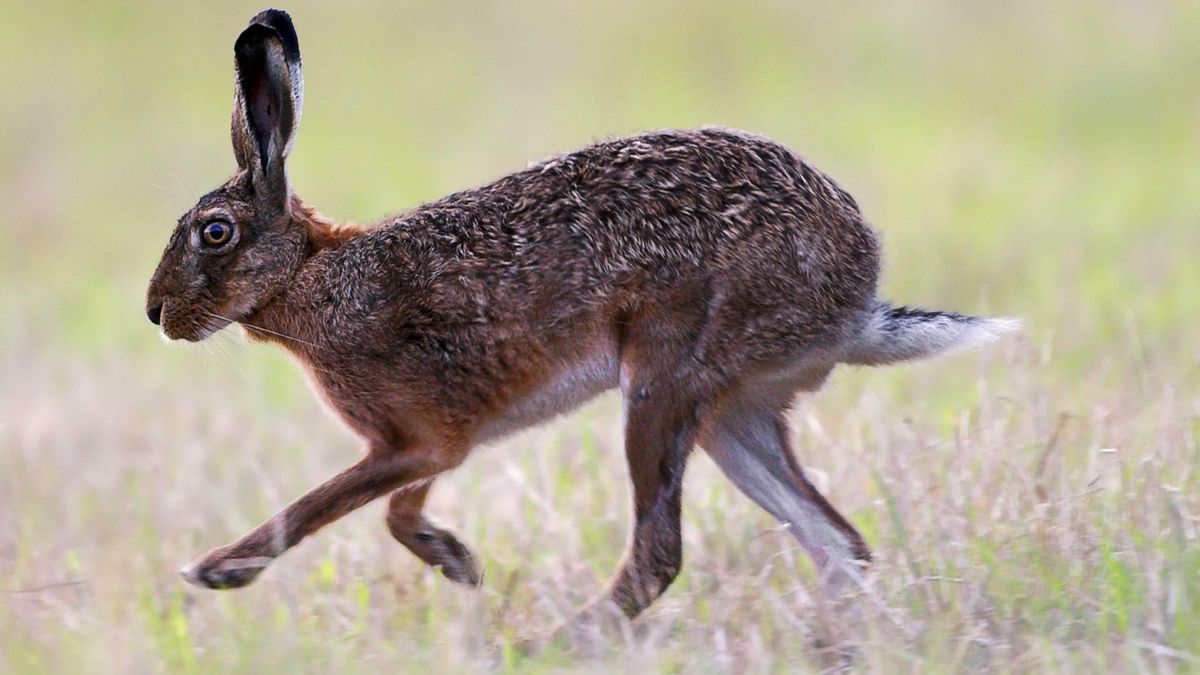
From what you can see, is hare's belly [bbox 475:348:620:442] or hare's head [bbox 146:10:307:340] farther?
hare's head [bbox 146:10:307:340]

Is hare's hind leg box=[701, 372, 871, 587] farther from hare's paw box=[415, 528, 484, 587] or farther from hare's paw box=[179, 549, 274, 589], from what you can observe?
hare's paw box=[179, 549, 274, 589]

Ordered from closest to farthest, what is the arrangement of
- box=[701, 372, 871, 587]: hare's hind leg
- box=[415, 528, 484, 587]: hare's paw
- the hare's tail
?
1. the hare's tail
2. box=[701, 372, 871, 587]: hare's hind leg
3. box=[415, 528, 484, 587]: hare's paw

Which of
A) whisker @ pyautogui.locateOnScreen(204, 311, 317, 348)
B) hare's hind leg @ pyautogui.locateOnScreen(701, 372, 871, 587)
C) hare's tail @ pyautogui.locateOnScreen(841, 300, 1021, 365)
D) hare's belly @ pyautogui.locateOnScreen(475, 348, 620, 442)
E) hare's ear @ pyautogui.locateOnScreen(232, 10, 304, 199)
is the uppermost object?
hare's ear @ pyautogui.locateOnScreen(232, 10, 304, 199)

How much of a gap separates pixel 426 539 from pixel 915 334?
1696 millimetres

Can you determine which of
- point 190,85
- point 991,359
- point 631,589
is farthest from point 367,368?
point 190,85

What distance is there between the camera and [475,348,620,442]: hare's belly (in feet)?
17.7

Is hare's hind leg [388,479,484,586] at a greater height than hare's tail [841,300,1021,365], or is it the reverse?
hare's tail [841,300,1021,365]

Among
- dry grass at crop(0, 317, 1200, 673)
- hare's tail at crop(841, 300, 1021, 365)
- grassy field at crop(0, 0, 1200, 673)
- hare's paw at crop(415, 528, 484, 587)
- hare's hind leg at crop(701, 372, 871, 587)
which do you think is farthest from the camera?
hare's paw at crop(415, 528, 484, 587)

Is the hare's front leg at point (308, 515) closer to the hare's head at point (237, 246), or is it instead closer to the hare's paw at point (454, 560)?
the hare's paw at point (454, 560)

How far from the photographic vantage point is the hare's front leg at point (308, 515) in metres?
5.18

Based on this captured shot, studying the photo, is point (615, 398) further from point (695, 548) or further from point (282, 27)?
point (282, 27)

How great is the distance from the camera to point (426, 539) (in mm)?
5695

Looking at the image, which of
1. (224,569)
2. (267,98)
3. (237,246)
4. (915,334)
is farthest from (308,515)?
(915,334)

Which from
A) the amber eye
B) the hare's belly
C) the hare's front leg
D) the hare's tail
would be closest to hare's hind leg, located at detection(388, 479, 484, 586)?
the hare's front leg
